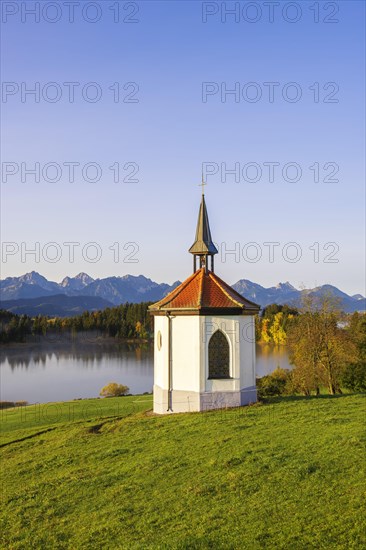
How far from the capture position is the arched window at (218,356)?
1867 cm

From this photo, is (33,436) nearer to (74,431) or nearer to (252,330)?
(74,431)

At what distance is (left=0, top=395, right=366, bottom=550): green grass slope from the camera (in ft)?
26.7

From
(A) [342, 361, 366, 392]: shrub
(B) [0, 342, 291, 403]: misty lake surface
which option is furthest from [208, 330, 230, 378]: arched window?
(B) [0, 342, 291, 403]: misty lake surface

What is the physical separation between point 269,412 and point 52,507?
353 inches

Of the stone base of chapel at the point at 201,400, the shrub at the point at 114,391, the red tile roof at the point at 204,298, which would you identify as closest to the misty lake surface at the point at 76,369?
the shrub at the point at 114,391

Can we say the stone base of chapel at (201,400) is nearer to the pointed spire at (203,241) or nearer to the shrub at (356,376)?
the pointed spire at (203,241)

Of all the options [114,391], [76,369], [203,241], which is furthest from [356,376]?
[76,369]

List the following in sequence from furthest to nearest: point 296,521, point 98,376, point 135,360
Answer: point 135,360
point 98,376
point 296,521

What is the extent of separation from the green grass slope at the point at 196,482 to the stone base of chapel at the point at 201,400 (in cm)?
67

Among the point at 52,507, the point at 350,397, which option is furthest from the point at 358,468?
the point at 350,397

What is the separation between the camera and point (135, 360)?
221 ft

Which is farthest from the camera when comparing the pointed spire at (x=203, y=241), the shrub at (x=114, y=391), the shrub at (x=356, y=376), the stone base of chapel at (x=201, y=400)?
the shrub at (x=114, y=391)

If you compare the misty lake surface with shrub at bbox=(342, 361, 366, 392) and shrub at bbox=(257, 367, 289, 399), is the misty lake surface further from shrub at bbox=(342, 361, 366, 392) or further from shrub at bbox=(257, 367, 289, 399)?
shrub at bbox=(342, 361, 366, 392)

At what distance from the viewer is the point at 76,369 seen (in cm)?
6097
